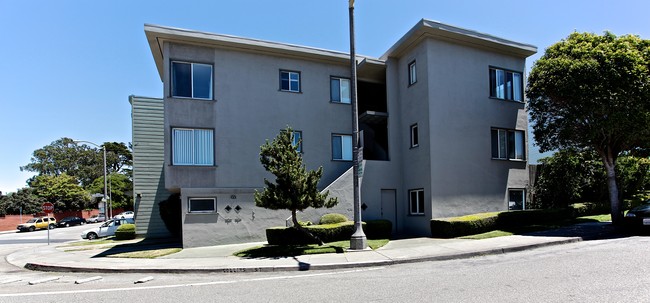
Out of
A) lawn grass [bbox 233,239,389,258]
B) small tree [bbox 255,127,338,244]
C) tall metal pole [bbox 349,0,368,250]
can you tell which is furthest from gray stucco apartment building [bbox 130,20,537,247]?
tall metal pole [bbox 349,0,368,250]

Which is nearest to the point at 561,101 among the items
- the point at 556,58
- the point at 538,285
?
the point at 556,58

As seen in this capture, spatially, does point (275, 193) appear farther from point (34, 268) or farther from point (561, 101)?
point (561, 101)

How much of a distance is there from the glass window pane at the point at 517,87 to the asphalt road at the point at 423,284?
1012 centimetres

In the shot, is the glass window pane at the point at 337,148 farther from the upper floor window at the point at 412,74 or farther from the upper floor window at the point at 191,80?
the upper floor window at the point at 191,80

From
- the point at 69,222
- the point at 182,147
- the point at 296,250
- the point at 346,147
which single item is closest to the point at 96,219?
the point at 69,222

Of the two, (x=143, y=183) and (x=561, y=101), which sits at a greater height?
(x=561, y=101)

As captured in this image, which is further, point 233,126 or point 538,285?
point 233,126

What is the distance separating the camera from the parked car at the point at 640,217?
13163 millimetres

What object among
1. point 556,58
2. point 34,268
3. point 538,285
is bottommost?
point 34,268

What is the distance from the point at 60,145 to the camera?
82062 mm

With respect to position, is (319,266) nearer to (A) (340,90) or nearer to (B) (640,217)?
(B) (640,217)

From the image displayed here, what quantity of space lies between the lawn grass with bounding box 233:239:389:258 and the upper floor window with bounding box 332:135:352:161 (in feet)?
19.9

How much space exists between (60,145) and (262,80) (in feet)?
271

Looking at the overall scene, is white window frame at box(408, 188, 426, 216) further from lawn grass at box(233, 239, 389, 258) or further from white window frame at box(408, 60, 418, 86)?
white window frame at box(408, 60, 418, 86)
